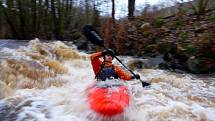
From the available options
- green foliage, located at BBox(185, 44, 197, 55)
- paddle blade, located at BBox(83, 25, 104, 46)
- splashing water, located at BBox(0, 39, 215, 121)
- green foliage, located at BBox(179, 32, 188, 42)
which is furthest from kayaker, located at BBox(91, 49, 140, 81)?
green foliage, located at BBox(179, 32, 188, 42)

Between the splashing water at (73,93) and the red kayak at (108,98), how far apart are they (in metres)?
0.11

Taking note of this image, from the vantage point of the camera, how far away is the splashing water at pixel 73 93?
5.97 meters

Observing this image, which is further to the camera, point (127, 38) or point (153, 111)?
point (127, 38)

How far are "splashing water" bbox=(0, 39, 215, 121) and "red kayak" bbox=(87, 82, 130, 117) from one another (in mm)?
113

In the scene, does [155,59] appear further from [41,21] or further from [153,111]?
[41,21]

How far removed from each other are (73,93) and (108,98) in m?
2.09

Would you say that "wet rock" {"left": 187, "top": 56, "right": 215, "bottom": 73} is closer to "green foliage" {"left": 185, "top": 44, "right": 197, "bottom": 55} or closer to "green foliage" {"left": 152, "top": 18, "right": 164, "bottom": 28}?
"green foliage" {"left": 185, "top": 44, "right": 197, "bottom": 55}

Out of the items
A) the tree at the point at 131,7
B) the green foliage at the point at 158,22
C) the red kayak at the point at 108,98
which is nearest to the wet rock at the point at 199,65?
the green foliage at the point at 158,22

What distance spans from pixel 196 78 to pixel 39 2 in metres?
10.3

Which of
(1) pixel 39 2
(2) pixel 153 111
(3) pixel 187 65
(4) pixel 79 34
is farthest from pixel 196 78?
(1) pixel 39 2

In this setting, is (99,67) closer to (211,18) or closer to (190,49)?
(190,49)

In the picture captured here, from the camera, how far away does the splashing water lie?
19.6ft

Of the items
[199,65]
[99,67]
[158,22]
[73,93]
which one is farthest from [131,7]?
[99,67]

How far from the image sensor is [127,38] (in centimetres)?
1300
